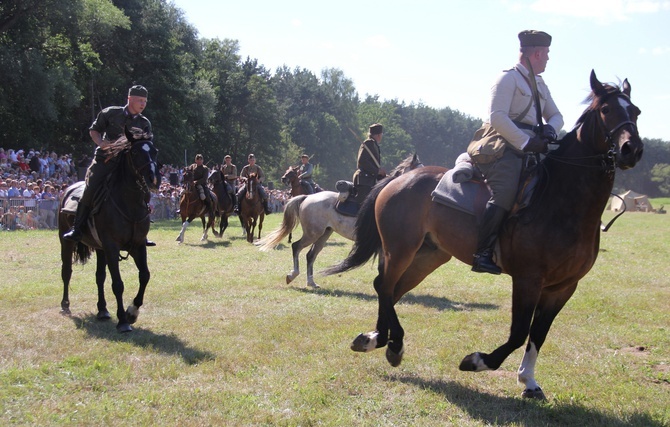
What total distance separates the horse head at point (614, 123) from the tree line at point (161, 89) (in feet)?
22.2

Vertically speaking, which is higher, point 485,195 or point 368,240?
point 485,195

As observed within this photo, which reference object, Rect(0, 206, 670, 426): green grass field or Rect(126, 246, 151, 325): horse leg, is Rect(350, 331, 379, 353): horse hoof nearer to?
Rect(0, 206, 670, 426): green grass field

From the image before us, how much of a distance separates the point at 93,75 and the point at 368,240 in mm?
42668

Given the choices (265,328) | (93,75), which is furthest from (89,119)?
(265,328)

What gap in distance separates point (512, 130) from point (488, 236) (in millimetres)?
1013

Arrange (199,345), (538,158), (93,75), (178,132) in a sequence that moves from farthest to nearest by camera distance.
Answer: (178,132), (93,75), (199,345), (538,158)

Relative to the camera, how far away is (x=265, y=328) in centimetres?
862

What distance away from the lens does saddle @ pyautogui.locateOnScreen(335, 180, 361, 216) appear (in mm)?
12672

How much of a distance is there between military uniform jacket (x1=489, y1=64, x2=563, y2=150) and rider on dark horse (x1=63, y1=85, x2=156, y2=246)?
4664mm

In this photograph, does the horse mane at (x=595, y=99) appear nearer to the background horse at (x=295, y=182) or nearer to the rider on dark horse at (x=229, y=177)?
the background horse at (x=295, y=182)

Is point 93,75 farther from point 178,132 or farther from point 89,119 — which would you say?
point 178,132

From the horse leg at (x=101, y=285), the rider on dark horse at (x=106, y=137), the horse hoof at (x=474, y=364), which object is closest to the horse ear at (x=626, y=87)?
the horse hoof at (x=474, y=364)

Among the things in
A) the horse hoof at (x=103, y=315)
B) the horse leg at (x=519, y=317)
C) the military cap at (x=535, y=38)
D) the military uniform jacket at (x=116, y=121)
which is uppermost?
the military cap at (x=535, y=38)

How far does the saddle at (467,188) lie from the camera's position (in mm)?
6129
